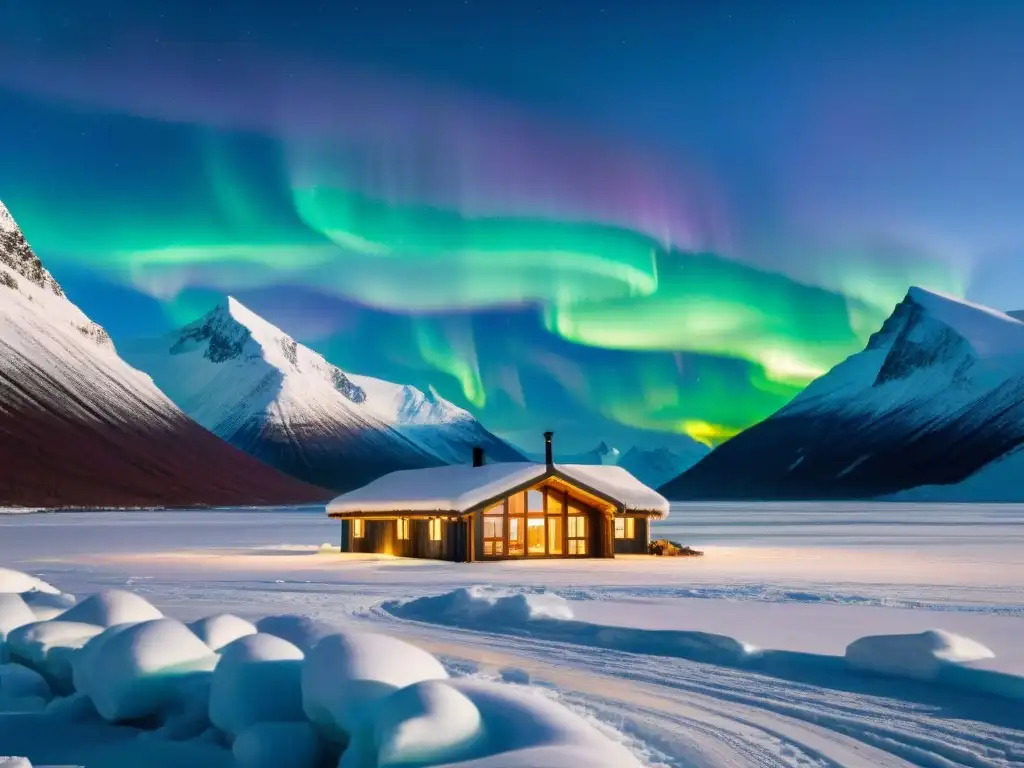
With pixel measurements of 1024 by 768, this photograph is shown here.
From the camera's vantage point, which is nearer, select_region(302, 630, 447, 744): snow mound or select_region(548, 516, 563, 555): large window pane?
select_region(302, 630, 447, 744): snow mound

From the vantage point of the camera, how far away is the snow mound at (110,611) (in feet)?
49.9

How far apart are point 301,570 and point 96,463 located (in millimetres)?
143126

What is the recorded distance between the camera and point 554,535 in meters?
39.9

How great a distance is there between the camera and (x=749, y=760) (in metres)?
9.69

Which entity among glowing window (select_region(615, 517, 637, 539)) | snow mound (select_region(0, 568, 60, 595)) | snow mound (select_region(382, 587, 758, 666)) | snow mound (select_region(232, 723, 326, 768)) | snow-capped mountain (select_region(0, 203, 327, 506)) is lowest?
snow mound (select_region(232, 723, 326, 768))

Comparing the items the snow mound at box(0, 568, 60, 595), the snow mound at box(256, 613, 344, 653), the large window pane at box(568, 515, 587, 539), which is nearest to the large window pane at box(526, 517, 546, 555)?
the large window pane at box(568, 515, 587, 539)

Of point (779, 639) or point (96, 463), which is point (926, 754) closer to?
point (779, 639)

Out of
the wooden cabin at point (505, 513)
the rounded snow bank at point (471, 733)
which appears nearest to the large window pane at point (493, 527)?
the wooden cabin at point (505, 513)

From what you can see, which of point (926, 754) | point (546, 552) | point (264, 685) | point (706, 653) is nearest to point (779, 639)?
point (706, 653)

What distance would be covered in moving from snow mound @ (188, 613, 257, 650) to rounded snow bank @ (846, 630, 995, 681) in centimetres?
715

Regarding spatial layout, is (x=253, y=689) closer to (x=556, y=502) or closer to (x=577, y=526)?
(x=556, y=502)

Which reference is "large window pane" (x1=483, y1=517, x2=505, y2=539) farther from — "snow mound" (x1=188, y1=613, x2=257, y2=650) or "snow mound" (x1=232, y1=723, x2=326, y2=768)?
"snow mound" (x1=232, y1=723, x2=326, y2=768)

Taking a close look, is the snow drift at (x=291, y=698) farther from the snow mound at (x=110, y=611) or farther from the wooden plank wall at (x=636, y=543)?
the wooden plank wall at (x=636, y=543)

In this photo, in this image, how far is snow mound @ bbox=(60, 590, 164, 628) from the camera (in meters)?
15.2
